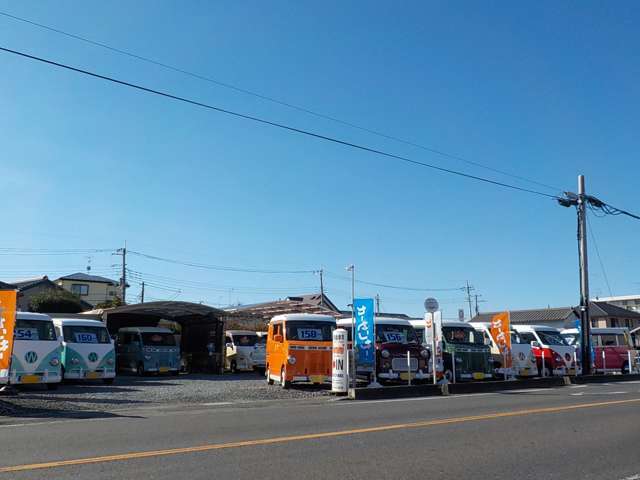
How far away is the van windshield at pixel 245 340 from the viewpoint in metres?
27.8

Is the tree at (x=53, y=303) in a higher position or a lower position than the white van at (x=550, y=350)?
higher

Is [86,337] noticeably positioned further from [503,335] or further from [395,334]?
[503,335]

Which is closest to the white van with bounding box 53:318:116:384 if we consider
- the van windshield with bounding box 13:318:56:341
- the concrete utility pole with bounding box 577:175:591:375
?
the van windshield with bounding box 13:318:56:341

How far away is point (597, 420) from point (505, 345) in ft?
33.9

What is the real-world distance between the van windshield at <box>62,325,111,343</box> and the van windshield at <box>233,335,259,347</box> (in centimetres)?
798

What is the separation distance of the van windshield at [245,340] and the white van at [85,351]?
7.94 metres

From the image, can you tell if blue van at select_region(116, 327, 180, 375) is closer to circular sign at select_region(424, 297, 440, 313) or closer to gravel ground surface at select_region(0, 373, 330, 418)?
gravel ground surface at select_region(0, 373, 330, 418)

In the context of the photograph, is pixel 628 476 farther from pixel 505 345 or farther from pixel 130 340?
pixel 130 340

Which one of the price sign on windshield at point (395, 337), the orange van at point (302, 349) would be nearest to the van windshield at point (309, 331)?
the orange van at point (302, 349)

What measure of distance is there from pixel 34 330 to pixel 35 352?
0.71 metres

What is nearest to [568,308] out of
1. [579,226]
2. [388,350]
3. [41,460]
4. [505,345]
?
[579,226]

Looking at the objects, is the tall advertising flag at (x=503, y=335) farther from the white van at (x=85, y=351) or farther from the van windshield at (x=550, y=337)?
the white van at (x=85, y=351)

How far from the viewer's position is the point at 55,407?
487 inches

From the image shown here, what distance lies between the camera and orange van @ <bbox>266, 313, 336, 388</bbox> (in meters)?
17.5
